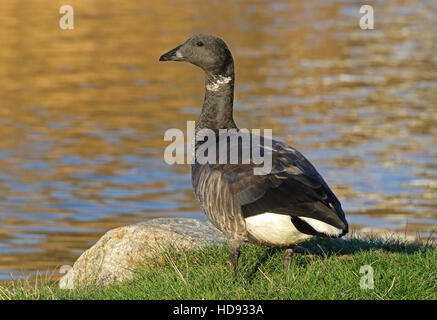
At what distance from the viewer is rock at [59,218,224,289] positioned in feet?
36.5

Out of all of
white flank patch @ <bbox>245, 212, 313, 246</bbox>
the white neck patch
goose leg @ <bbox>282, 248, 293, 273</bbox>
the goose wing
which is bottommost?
goose leg @ <bbox>282, 248, 293, 273</bbox>

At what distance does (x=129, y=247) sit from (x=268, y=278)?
302 cm

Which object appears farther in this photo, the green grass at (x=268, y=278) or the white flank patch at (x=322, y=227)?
the green grass at (x=268, y=278)

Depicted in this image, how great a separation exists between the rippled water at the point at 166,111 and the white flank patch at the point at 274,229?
670 centimetres

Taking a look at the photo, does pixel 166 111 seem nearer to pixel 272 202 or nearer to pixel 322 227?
pixel 272 202

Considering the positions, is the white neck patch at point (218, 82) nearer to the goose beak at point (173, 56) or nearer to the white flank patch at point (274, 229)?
the goose beak at point (173, 56)

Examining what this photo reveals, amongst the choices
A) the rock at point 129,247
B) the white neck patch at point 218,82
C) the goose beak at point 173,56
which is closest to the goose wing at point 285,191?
the white neck patch at point 218,82

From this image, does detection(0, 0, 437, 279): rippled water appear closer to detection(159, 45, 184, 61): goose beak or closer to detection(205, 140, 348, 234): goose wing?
detection(159, 45, 184, 61): goose beak

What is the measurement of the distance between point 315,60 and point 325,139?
13.6m

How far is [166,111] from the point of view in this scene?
27766mm

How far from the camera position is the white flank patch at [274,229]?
8.54 meters

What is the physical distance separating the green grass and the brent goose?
40cm

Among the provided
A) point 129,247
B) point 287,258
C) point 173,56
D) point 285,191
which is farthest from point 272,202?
point 129,247

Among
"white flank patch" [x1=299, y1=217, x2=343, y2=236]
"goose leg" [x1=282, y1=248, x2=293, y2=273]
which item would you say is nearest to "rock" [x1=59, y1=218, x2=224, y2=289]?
"goose leg" [x1=282, y1=248, x2=293, y2=273]
